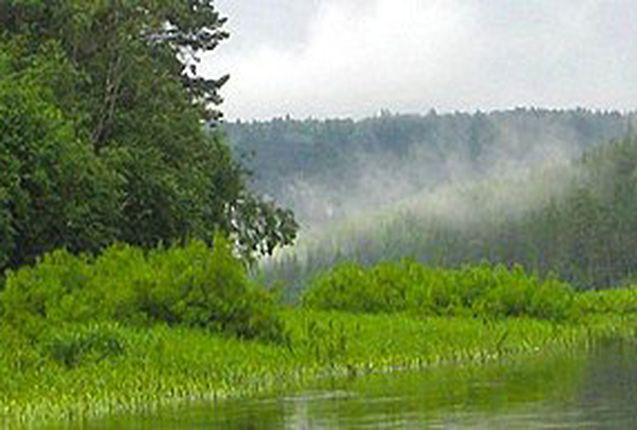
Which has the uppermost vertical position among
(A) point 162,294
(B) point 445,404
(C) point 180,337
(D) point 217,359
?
(A) point 162,294

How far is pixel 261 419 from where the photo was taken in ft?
78.1

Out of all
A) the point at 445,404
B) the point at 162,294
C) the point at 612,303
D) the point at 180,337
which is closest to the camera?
the point at 445,404

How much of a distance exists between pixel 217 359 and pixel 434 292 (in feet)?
66.4

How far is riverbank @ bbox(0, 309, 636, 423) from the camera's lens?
28422 millimetres

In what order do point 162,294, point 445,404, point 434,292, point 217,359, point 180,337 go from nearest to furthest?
1. point 445,404
2. point 217,359
3. point 180,337
4. point 162,294
5. point 434,292

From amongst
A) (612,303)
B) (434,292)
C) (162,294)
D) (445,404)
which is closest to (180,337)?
(162,294)

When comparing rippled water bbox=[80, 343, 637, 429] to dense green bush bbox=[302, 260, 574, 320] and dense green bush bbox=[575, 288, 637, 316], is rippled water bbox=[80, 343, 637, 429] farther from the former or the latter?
dense green bush bbox=[575, 288, 637, 316]

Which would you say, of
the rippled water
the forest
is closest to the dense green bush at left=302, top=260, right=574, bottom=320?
the forest

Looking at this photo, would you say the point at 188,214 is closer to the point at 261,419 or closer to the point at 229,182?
the point at 229,182

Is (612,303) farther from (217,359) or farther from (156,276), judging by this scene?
(217,359)

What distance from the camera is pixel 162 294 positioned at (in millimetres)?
38031

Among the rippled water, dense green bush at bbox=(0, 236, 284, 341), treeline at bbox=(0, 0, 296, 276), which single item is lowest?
the rippled water

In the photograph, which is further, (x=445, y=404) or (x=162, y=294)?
(x=162, y=294)

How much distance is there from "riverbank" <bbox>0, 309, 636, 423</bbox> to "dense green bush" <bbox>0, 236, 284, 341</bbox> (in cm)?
92
